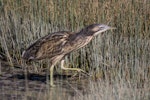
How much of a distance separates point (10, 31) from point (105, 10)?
1445 mm

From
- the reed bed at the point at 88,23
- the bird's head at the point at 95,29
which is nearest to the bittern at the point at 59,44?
the bird's head at the point at 95,29

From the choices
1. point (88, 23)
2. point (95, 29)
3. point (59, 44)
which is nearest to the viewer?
point (95, 29)

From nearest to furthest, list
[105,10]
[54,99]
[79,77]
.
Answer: [54,99] → [79,77] → [105,10]

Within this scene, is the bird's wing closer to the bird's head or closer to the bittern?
the bittern

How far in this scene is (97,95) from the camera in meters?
6.14

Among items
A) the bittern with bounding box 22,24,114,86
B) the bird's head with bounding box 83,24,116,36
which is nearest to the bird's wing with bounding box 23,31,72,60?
the bittern with bounding box 22,24,114,86

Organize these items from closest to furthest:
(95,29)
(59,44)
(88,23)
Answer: (95,29) < (59,44) < (88,23)

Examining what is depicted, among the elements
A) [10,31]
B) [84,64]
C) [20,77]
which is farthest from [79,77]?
[10,31]

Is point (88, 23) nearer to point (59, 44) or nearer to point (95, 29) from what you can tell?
point (59, 44)

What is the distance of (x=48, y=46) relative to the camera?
7449 millimetres

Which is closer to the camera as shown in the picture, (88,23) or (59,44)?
(59,44)

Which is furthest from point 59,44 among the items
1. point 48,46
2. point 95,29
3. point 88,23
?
point 88,23

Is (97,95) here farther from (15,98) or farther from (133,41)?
(133,41)

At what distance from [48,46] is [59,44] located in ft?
0.49
